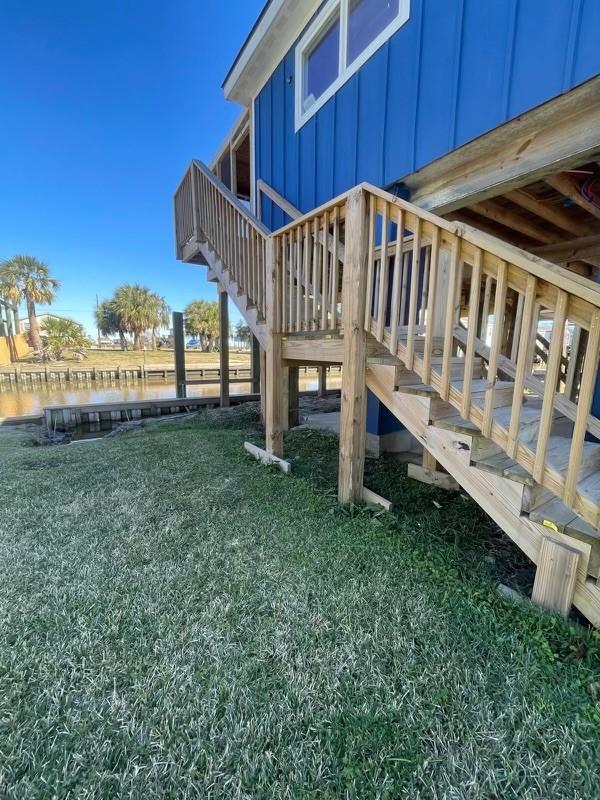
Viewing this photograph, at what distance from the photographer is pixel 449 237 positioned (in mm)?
1712

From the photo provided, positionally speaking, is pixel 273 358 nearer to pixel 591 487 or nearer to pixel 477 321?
pixel 477 321

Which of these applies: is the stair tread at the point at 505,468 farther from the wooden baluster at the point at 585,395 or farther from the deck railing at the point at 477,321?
the wooden baluster at the point at 585,395

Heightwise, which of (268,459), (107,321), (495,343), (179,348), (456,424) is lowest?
(268,459)

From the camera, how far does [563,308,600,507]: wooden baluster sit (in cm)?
121

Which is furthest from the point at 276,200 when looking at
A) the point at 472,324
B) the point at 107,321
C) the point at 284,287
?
the point at 107,321

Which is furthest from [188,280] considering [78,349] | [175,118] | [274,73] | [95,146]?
[274,73]

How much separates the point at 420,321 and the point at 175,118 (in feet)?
66.2

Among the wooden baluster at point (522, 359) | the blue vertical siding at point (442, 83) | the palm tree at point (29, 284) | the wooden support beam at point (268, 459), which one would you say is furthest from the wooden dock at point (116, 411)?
→ the palm tree at point (29, 284)

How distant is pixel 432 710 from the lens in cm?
107

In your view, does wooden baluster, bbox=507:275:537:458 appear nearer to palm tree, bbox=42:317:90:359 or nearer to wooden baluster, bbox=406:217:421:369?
wooden baluster, bbox=406:217:421:369

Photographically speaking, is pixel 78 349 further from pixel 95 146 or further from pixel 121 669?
pixel 121 669

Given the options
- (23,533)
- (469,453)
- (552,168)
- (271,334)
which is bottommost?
(23,533)

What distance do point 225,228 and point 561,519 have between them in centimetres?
451

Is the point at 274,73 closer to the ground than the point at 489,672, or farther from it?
farther from it
